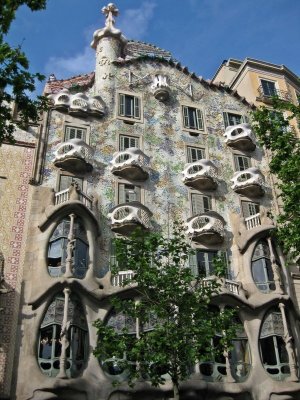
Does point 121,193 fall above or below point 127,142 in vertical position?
below

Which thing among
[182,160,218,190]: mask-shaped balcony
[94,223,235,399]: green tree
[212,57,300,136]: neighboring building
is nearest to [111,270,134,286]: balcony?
[94,223,235,399]: green tree

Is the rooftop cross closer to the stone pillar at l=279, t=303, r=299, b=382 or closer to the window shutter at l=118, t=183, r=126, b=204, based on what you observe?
the window shutter at l=118, t=183, r=126, b=204

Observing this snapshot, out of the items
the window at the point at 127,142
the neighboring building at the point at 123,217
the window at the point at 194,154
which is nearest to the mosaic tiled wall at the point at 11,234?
the neighboring building at the point at 123,217

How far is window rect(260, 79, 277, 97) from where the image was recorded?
1352 inches

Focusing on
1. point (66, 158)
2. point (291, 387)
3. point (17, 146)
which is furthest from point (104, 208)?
point (291, 387)

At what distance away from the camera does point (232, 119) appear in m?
31.6

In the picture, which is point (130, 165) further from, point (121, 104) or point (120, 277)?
point (120, 277)

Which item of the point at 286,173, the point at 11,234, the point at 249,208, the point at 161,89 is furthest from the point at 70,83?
the point at 286,173

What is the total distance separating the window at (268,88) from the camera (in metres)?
34.4

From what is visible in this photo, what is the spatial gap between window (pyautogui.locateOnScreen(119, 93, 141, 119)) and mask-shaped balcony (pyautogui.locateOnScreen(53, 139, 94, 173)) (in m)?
4.24

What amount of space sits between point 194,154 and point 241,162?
288 cm

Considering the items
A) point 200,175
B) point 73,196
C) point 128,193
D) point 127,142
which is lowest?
point 73,196

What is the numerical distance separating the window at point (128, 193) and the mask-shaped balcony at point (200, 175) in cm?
276

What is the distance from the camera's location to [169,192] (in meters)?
26.6
